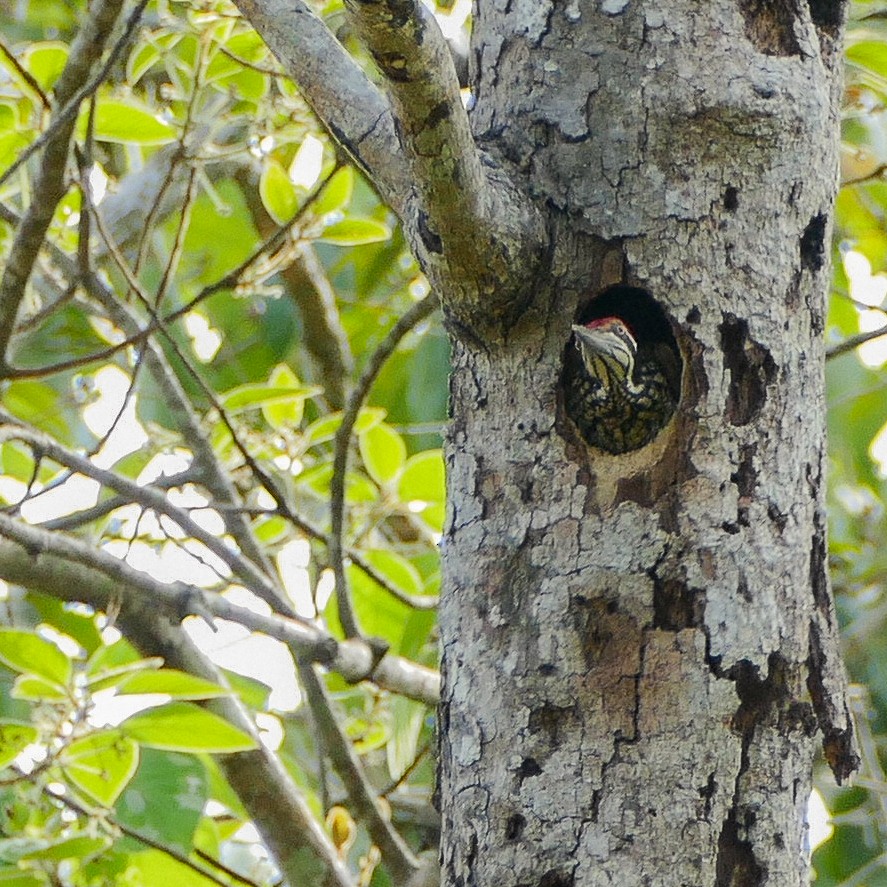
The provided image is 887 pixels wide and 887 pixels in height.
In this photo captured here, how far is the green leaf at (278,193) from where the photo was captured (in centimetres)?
272

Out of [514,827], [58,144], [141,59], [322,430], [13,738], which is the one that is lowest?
[514,827]

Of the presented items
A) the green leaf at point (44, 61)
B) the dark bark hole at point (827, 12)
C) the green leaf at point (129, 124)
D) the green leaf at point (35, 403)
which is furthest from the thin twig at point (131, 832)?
the dark bark hole at point (827, 12)

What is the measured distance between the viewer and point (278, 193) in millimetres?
2736

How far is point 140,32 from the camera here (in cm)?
273

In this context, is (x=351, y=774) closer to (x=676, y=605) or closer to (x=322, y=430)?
(x=322, y=430)

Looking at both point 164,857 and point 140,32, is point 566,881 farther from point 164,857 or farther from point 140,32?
point 140,32

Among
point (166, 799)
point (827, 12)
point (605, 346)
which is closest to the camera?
point (605, 346)

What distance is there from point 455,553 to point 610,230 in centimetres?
43

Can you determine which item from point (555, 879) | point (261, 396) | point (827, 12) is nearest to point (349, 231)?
point (261, 396)

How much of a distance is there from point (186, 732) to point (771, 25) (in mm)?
1331

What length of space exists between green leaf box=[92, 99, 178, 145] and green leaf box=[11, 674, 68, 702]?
3.10 ft

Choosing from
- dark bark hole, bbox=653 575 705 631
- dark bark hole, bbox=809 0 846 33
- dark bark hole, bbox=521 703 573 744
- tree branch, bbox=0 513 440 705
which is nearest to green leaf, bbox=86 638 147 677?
tree branch, bbox=0 513 440 705

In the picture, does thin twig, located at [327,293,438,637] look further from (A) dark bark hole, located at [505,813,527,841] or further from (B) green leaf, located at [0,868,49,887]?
(A) dark bark hole, located at [505,813,527,841]

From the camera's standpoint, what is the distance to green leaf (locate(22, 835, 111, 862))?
2.09 m
